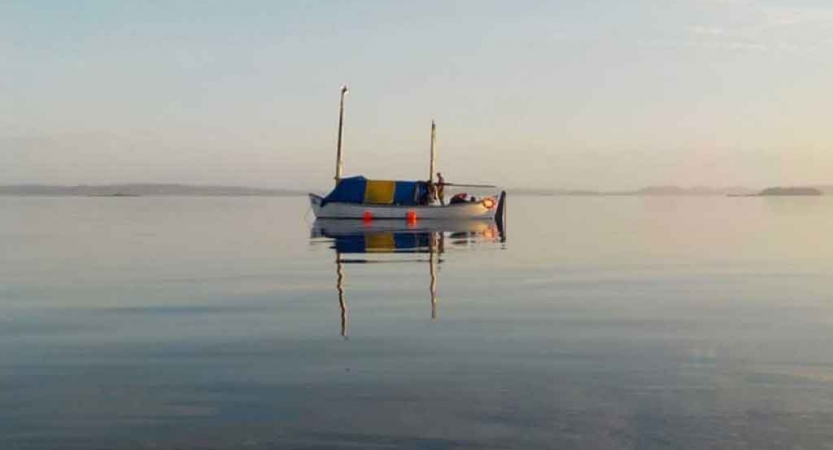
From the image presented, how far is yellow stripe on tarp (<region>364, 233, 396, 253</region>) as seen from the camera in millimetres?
38969

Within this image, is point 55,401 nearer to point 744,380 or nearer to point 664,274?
point 744,380

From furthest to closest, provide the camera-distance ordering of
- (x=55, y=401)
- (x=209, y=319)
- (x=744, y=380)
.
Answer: (x=209, y=319) < (x=744, y=380) < (x=55, y=401)

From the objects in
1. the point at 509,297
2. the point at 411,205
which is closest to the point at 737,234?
the point at 411,205

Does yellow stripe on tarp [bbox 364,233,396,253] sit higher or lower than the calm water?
lower

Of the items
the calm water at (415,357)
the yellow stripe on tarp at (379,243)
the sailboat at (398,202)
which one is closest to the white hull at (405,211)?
the sailboat at (398,202)

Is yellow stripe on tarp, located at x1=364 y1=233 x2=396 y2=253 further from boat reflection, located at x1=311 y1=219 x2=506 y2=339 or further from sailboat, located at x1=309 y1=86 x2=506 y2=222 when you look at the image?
sailboat, located at x1=309 y1=86 x2=506 y2=222

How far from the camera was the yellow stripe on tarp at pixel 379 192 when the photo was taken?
2687 inches

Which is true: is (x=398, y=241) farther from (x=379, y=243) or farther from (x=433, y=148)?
(x=433, y=148)

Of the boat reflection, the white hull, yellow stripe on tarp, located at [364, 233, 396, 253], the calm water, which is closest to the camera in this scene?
the calm water

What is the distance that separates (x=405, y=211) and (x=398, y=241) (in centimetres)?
2225

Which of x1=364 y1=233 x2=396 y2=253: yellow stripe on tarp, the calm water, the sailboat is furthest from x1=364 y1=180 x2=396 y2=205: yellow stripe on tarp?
the calm water

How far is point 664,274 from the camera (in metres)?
28.3

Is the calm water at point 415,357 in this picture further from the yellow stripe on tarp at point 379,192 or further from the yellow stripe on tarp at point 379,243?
the yellow stripe on tarp at point 379,192

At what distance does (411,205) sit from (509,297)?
46026mm
